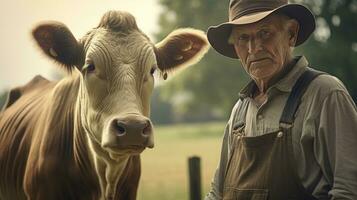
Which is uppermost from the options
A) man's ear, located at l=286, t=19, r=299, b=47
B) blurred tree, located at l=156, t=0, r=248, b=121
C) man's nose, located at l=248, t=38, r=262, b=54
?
man's ear, located at l=286, t=19, r=299, b=47

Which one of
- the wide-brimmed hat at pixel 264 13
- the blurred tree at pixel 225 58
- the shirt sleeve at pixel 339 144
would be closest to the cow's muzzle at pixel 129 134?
the wide-brimmed hat at pixel 264 13

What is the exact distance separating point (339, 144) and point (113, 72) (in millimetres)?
1554

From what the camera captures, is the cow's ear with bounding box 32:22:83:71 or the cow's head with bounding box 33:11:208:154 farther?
the cow's ear with bounding box 32:22:83:71

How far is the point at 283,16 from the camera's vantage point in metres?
2.85

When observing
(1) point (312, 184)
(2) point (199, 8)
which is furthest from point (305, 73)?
(2) point (199, 8)

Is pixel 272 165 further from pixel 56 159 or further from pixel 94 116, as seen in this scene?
pixel 56 159

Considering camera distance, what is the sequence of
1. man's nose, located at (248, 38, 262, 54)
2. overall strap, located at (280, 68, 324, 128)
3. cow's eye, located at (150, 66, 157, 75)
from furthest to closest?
cow's eye, located at (150, 66, 157, 75)
man's nose, located at (248, 38, 262, 54)
overall strap, located at (280, 68, 324, 128)

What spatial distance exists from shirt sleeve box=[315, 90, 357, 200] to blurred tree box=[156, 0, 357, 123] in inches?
470

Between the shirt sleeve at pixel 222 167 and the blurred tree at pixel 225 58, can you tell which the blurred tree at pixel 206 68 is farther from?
the shirt sleeve at pixel 222 167

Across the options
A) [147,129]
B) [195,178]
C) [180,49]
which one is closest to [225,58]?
[195,178]

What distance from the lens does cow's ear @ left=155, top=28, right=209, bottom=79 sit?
162 inches

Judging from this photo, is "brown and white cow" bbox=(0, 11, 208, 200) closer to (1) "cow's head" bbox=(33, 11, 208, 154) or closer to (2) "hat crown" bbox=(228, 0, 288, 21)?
(1) "cow's head" bbox=(33, 11, 208, 154)

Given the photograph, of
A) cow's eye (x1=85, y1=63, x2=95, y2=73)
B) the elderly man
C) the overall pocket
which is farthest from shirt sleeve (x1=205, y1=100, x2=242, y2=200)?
cow's eye (x1=85, y1=63, x2=95, y2=73)

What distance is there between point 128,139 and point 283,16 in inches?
43.4
